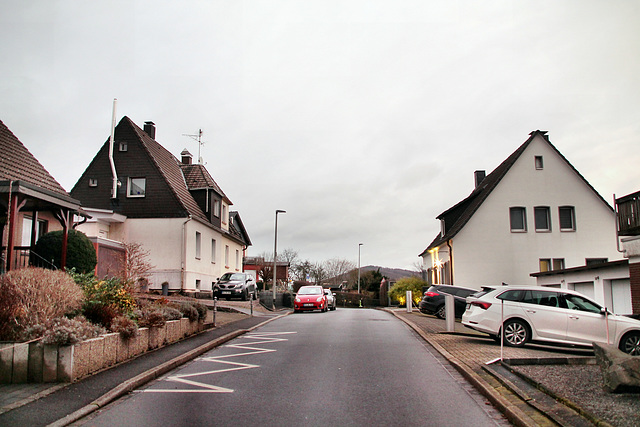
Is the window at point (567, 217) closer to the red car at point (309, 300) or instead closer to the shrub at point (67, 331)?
the red car at point (309, 300)

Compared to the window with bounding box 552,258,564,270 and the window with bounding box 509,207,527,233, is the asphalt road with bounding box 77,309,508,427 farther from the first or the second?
the window with bounding box 552,258,564,270

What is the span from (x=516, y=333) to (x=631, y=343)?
2475mm

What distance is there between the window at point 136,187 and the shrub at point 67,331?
21.8 meters

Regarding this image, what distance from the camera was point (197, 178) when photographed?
3581cm

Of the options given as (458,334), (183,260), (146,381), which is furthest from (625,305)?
(183,260)

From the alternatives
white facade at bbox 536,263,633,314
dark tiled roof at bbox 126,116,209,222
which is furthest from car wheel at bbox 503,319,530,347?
dark tiled roof at bbox 126,116,209,222

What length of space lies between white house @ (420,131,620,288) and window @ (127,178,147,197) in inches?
680

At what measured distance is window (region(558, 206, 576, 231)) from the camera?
31.7 metres

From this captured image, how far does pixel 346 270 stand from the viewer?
115m

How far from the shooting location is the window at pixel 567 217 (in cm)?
3172

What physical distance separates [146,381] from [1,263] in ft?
26.6

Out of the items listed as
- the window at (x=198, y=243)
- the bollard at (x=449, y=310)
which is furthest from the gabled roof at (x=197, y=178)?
the bollard at (x=449, y=310)

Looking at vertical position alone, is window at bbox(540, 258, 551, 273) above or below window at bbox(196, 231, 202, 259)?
below

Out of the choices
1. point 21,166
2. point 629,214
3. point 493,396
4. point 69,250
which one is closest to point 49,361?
point 493,396
